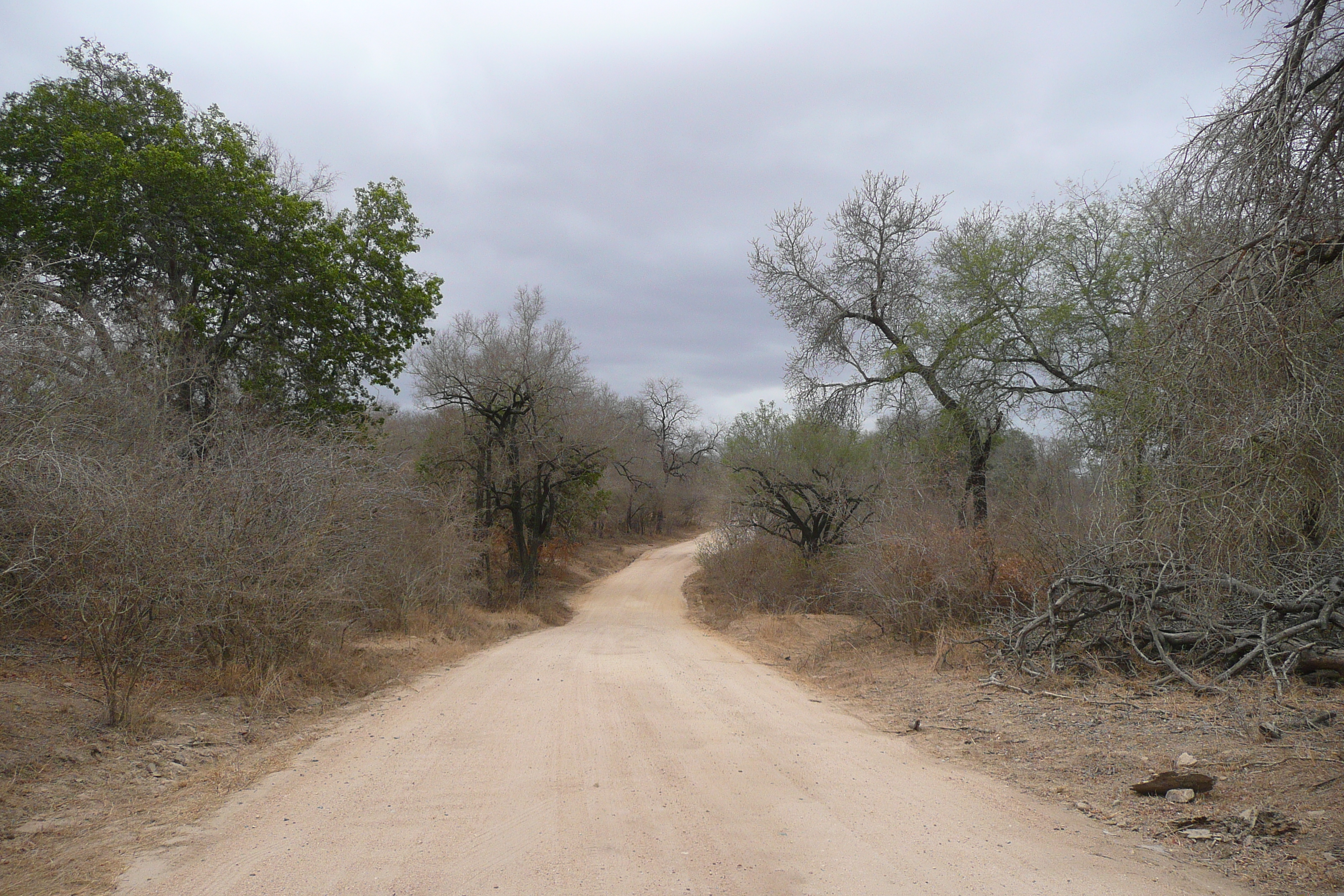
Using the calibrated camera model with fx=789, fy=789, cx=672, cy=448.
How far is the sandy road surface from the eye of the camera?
4340 millimetres

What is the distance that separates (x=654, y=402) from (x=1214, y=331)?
220 feet

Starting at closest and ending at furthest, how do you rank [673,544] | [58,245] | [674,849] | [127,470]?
[674,849] < [127,470] < [58,245] < [673,544]

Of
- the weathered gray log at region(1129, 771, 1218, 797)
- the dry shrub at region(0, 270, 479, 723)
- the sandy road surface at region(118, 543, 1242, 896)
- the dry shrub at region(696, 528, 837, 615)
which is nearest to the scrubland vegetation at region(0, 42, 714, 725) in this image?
the dry shrub at region(0, 270, 479, 723)

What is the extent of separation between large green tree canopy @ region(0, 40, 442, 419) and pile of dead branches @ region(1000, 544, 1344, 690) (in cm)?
1451

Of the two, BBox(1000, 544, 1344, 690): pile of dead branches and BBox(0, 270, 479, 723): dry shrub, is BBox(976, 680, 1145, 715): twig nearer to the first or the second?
BBox(1000, 544, 1344, 690): pile of dead branches

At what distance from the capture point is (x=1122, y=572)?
9.33 metres

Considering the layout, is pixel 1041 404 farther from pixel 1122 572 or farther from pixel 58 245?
pixel 58 245

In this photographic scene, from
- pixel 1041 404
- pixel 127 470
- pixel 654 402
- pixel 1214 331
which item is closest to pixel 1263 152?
pixel 1214 331

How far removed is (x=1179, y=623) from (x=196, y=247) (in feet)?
67.3

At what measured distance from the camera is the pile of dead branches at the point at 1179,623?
303 inches

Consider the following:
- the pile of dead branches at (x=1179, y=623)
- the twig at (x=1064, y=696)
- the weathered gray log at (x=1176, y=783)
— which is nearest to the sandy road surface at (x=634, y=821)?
the weathered gray log at (x=1176, y=783)

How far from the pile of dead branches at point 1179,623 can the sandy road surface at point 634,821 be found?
8.67 feet

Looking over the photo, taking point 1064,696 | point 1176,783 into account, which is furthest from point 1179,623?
point 1176,783

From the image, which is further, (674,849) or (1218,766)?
(1218,766)
